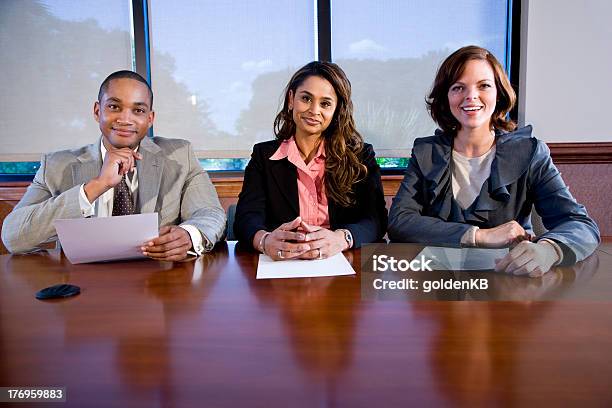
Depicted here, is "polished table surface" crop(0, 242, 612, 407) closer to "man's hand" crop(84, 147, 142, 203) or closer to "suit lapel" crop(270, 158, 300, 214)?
"man's hand" crop(84, 147, 142, 203)

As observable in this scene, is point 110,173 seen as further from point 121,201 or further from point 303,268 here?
point 303,268

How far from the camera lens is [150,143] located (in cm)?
177

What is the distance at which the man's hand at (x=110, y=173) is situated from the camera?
4.66 ft

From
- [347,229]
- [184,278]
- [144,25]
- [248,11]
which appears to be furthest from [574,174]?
[144,25]

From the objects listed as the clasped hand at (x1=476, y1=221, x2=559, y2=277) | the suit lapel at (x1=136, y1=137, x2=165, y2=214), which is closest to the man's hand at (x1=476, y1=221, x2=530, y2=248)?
the clasped hand at (x1=476, y1=221, x2=559, y2=277)

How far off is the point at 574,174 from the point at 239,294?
2575 millimetres

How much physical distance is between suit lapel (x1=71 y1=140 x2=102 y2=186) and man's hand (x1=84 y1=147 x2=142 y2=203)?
129 millimetres

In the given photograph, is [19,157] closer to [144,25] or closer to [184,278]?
[144,25]

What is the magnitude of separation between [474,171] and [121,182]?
4.70 ft

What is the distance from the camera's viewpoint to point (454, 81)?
1.59 meters

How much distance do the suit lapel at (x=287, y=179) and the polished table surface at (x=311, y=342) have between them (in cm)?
73

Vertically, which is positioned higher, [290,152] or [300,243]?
[290,152]

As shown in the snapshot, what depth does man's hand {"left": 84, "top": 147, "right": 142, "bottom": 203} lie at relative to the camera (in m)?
1.42

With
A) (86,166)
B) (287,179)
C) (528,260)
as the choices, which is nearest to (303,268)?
(528,260)
